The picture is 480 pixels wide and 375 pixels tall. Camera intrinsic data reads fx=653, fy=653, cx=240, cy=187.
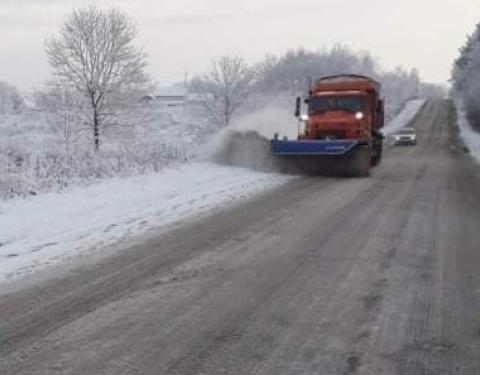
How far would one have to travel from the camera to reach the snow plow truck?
775 inches

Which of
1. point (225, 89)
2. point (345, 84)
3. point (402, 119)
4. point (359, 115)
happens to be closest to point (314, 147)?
point (359, 115)

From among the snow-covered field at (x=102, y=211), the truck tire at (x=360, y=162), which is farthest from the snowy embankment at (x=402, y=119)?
the snow-covered field at (x=102, y=211)

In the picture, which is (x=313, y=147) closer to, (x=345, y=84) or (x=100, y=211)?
(x=345, y=84)

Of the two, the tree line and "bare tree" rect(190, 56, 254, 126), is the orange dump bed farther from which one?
"bare tree" rect(190, 56, 254, 126)

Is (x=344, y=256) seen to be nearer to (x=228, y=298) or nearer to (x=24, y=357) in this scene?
(x=228, y=298)

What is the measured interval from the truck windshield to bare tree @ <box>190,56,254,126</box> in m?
49.8

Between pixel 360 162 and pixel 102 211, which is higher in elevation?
pixel 360 162

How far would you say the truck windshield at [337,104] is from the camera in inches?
830

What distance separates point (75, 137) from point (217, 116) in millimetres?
26963

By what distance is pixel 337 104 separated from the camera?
21.2 m

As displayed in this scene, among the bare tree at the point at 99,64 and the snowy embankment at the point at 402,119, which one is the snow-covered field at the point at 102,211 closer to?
the bare tree at the point at 99,64

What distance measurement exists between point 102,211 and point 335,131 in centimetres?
1080

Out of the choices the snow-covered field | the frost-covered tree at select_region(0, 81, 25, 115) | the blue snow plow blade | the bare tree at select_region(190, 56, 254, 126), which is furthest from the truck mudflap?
the frost-covered tree at select_region(0, 81, 25, 115)

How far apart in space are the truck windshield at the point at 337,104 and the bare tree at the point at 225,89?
49838 mm
